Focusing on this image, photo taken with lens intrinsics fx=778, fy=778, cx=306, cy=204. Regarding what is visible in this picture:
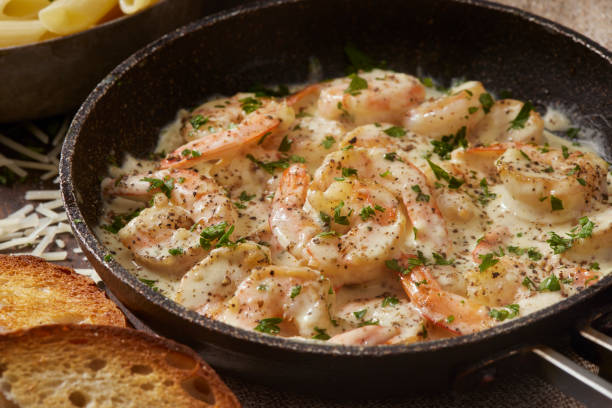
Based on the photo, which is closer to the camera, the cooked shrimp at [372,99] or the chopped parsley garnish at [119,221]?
the chopped parsley garnish at [119,221]

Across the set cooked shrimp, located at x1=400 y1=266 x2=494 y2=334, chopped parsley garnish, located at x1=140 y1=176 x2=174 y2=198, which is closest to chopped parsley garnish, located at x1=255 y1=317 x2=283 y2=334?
cooked shrimp, located at x1=400 y1=266 x2=494 y2=334

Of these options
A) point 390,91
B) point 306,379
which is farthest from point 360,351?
point 390,91

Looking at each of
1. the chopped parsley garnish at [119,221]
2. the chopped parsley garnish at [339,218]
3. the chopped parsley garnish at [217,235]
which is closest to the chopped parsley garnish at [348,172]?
the chopped parsley garnish at [339,218]

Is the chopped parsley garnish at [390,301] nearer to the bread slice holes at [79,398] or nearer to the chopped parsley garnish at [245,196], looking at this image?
the chopped parsley garnish at [245,196]

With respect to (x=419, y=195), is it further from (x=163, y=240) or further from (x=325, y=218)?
(x=163, y=240)

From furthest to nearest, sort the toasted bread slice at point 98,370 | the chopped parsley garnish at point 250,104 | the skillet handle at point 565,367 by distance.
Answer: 1. the chopped parsley garnish at point 250,104
2. the toasted bread slice at point 98,370
3. the skillet handle at point 565,367

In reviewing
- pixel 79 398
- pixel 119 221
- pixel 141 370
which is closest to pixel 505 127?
pixel 119 221

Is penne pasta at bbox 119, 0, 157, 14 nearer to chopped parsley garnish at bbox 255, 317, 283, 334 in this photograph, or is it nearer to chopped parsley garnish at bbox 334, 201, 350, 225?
chopped parsley garnish at bbox 334, 201, 350, 225

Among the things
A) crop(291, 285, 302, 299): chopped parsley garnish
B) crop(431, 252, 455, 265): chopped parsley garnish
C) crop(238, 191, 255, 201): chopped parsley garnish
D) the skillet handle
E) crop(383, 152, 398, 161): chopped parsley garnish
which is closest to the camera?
the skillet handle
